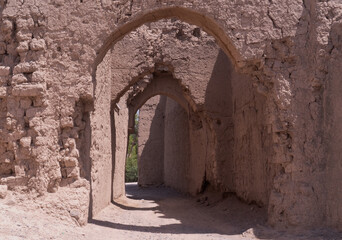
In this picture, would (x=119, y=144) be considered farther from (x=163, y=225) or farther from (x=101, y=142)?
(x=163, y=225)

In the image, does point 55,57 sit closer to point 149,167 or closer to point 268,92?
point 268,92

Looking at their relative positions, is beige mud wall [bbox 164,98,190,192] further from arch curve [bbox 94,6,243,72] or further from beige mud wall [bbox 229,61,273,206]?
arch curve [bbox 94,6,243,72]

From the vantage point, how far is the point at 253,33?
5.76 meters

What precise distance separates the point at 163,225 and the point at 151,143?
10.7 m

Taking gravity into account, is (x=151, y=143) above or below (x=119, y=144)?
below

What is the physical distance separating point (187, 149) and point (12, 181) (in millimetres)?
8690

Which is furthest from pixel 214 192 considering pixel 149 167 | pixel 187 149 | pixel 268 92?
pixel 149 167

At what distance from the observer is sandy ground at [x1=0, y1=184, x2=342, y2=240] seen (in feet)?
14.9

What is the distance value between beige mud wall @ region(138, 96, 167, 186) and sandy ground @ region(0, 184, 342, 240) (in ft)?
26.3

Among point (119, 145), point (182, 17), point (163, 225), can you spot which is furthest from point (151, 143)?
point (182, 17)

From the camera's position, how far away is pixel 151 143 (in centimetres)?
1761

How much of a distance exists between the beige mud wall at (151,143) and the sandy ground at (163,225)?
315 inches

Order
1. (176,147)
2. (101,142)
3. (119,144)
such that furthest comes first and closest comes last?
(176,147) → (119,144) → (101,142)

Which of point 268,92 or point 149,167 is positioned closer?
point 268,92
